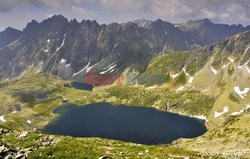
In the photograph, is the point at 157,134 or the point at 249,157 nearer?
the point at 249,157

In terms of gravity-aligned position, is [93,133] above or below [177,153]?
below

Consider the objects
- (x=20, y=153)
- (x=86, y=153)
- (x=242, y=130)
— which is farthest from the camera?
(x=242, y=130)

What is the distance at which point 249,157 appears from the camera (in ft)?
161

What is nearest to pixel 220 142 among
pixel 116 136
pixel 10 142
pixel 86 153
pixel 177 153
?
pixel 177 153

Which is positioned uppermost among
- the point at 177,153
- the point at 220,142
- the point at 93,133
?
the point at 177,153

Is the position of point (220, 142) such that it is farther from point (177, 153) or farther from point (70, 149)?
point (70, 149)

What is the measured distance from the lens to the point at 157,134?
194 meters

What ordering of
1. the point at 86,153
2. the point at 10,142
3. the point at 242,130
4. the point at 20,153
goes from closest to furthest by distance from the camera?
the point at 20,153 < the point at 86,153 < the point at 10,142 < the point at 242,130

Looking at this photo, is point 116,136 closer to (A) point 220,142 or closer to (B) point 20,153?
(A) point 220,142

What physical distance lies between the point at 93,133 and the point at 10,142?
16447 cm

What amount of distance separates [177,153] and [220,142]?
40.5 metres

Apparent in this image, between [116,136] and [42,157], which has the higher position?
[42,157]

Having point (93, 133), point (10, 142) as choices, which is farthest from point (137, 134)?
point (10, 142)

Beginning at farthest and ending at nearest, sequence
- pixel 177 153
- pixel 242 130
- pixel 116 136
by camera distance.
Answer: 1. pixel 116 136
2. pixel 242 130
3. pixel 177 153
